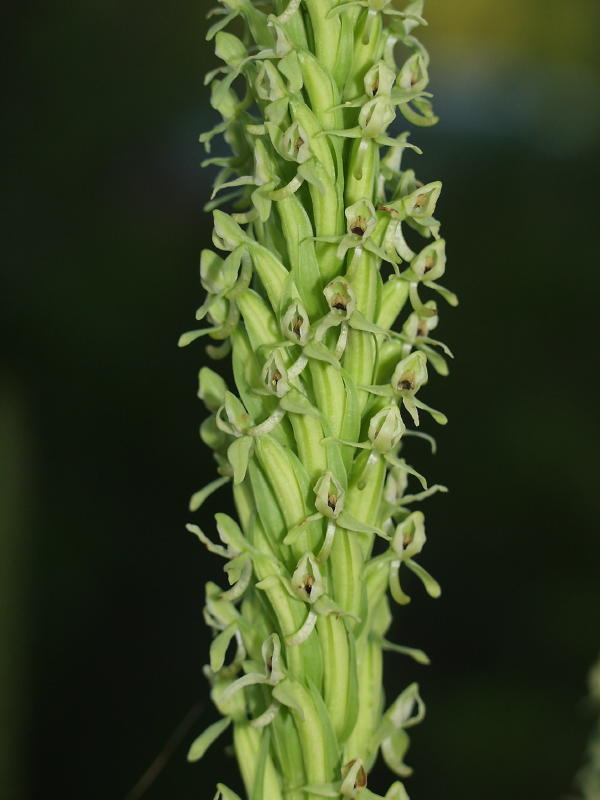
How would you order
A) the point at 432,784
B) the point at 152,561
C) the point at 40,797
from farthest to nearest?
the point at 152,561 < the point at 40,797 < the point at 432,784

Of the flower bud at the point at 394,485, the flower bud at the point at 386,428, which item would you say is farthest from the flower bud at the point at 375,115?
the flower bud at the point at 394,485

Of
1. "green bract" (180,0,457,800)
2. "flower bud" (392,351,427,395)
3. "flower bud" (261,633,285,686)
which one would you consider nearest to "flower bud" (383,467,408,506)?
"green bract" (180,0,457,800)

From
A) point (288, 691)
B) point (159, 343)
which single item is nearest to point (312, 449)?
point (288, 691)

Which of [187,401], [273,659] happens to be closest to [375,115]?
[273,659]

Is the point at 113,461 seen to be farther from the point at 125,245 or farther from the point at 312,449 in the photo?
the point at 312,449

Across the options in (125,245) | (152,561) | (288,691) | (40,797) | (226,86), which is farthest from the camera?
(125,245)

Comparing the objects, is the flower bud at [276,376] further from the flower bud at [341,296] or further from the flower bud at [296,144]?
the flower bud at [296,144]
